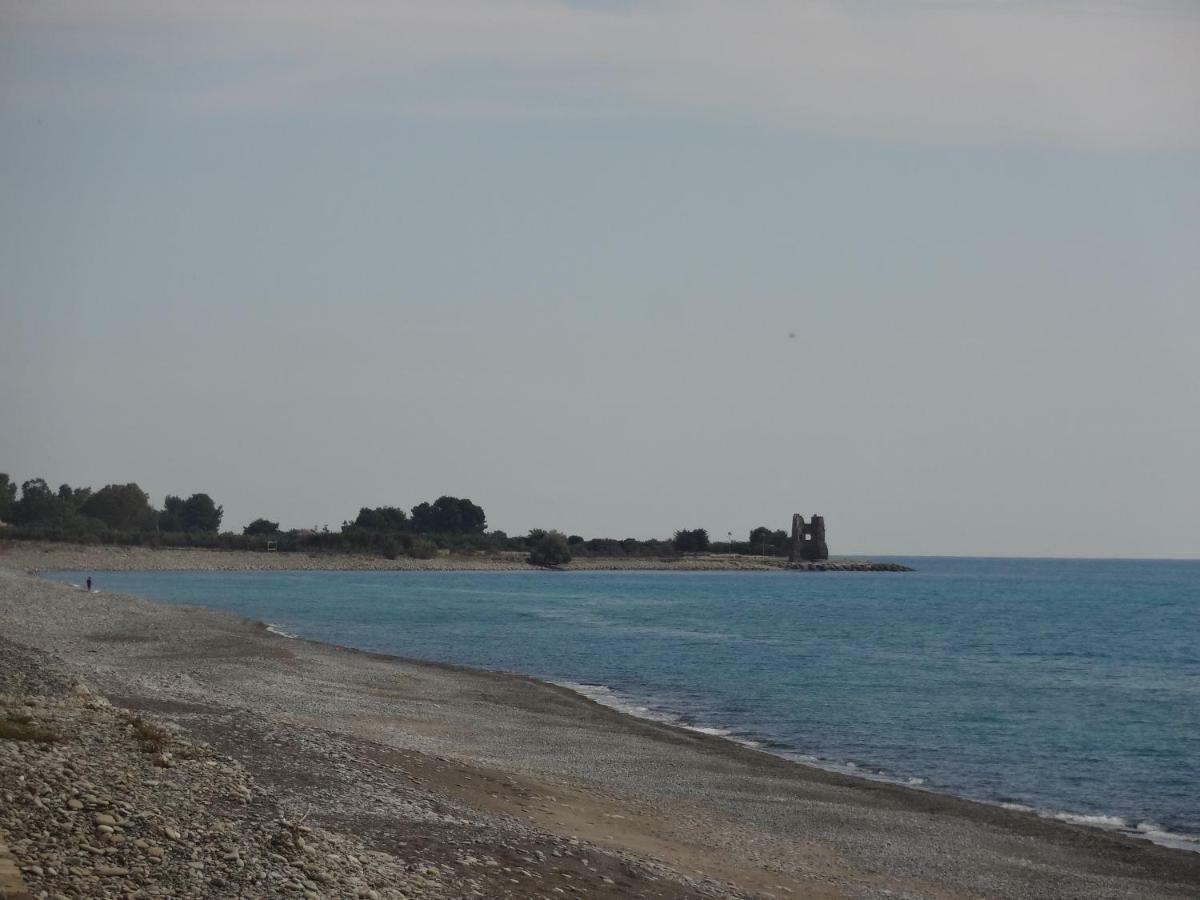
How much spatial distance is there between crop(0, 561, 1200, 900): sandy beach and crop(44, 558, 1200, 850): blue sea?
3794 mm

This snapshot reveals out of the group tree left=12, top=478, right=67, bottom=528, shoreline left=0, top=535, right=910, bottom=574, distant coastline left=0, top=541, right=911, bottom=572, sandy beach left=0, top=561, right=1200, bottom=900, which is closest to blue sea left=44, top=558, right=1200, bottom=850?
sandy beach left=0, top=561, right=1200, bottom=900

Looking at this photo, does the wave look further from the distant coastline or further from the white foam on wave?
the distant coastline

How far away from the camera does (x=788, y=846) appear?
21.4m

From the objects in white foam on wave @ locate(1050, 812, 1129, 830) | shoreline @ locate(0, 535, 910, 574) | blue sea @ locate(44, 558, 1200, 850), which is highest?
shoreline @ locate(0, 535, 910, 574)

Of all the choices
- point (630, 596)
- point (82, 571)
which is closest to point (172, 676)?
point (630, 596)

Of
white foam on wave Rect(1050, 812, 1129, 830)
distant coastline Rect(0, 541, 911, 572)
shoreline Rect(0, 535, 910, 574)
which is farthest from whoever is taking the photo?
distant coastline Rect(0, 541, 911, 572)

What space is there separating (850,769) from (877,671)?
26.0 meters

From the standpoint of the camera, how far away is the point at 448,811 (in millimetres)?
18719

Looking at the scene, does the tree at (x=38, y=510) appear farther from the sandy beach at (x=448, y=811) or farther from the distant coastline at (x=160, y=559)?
the sandy beach at (x=448, y=811)

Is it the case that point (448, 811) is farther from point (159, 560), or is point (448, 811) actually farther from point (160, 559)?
point (160, 559)

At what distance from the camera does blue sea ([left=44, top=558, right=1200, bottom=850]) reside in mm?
31609

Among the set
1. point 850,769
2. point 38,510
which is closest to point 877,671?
point 850,769

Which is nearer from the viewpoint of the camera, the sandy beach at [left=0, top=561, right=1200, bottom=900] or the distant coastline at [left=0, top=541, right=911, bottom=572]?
the sandy beach at [left=0, top=561, right=1200, bottom=900]

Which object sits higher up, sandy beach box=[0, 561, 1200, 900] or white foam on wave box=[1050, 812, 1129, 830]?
sandy beach box=[0, 561, 1200, 900]
